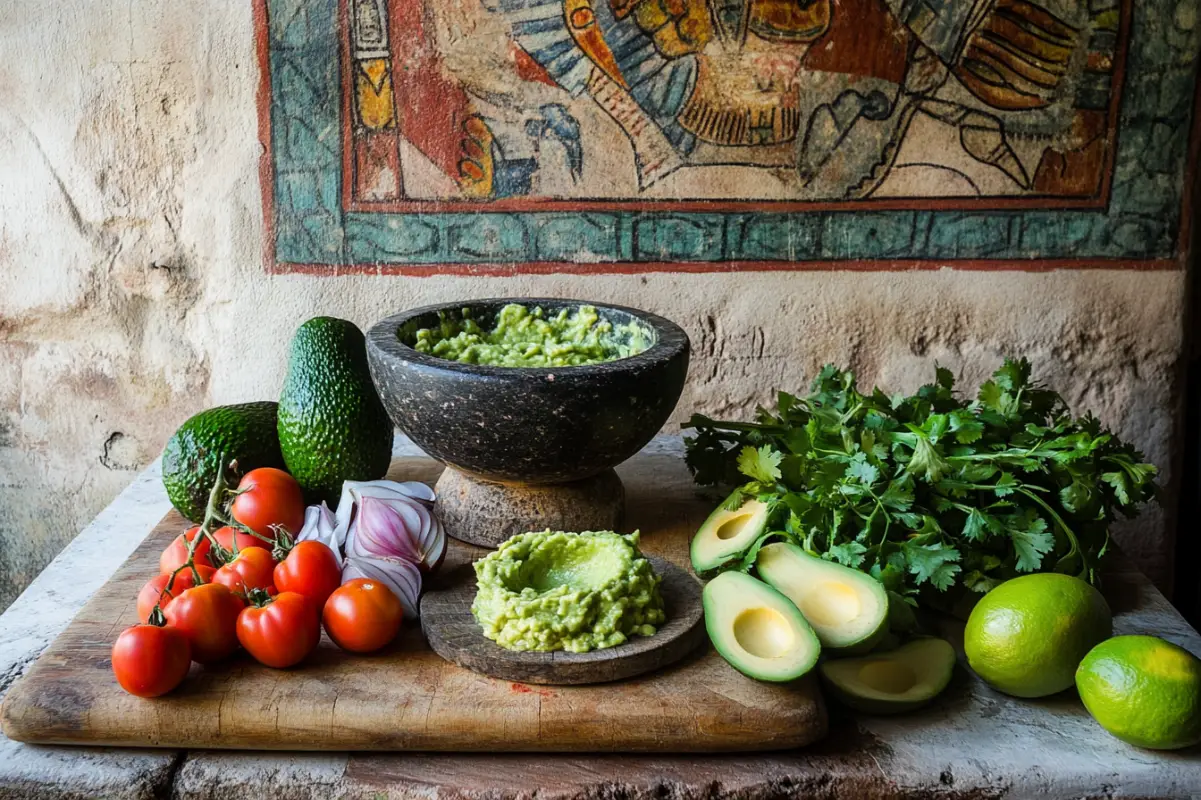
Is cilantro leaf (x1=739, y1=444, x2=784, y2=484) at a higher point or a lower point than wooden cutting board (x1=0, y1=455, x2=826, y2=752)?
higher

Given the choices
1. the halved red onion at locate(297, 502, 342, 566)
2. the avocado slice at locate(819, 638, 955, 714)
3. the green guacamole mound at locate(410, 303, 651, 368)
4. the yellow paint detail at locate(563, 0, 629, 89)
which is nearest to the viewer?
the avocado slice at locate(819, 638, 955, 714)

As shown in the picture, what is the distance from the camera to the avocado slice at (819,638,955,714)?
1.08 meters

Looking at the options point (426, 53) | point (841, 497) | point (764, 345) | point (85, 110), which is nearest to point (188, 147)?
point (85, 110)

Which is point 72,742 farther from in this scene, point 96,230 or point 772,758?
point 96,230

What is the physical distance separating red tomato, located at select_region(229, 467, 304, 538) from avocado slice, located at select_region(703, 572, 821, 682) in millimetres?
578

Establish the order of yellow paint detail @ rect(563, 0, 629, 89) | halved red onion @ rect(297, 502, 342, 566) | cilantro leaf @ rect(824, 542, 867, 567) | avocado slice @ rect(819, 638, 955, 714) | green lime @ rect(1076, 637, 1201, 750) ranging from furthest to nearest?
yellow paint detail @ rect(563, 0, 629, 89), halved red onion @ rect(297, 502, 342, 566), cilantro leaf @ rect(824, 542, 867, 567), avocado slice @ rect(819, 638, 955, 714), green lime @ rect(1076, 637, 1201, 750)

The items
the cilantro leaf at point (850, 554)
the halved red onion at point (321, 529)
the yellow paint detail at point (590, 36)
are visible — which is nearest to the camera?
the cilantro leaf at point (850, 554)

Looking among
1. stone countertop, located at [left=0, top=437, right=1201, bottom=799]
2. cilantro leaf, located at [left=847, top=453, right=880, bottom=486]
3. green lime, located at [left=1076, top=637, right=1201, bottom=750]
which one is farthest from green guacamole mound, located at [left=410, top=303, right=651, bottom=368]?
green lime, located at [left=1076, top=637, right=1201, bottom=750]

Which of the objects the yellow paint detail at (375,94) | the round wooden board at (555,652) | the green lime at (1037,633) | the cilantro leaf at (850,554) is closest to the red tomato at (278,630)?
the round wooden board at (555,652)

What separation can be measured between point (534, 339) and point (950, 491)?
615 mm

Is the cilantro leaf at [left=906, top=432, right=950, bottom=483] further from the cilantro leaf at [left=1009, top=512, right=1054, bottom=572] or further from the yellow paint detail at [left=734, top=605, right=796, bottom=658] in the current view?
the yellow paint detail at [left=734, top=605, right=796, bottom=658]

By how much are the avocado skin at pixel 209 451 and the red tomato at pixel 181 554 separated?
172 millimetres

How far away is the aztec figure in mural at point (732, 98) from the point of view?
5.86ft

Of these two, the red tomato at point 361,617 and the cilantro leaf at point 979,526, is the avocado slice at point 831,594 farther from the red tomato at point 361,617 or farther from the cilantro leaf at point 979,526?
the red tomato at point 361,617
